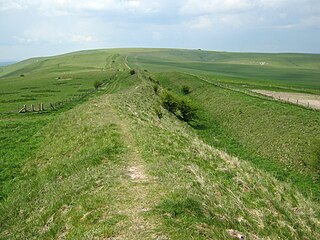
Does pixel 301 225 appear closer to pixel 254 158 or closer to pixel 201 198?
pixel 201 198

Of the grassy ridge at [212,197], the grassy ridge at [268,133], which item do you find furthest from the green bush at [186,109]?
the grassy ridge at [212,197]

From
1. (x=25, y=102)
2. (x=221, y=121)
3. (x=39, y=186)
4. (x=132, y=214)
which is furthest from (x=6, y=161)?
(x=25, y=102)

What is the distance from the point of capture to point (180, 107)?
172 feet

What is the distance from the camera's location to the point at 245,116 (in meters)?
52.5

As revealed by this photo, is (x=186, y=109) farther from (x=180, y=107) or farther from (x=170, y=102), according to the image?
(x=170, y=102)

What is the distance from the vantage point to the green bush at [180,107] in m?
→ 52.5

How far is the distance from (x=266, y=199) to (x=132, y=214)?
922cm

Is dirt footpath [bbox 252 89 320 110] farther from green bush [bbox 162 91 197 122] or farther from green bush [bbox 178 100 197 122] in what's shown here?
green bush [bbox 162 91 197 122]

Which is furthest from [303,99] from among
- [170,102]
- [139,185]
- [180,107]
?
[139,185]

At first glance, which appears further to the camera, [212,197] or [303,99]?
[303,99]

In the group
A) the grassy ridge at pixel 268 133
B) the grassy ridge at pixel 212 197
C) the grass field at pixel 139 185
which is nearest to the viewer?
the grassy ridge at pixel 212 197

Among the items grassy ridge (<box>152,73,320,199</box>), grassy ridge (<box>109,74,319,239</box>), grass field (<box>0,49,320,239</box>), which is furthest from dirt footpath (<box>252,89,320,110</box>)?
grassy ridge (<box>109,74,319,239</box>)

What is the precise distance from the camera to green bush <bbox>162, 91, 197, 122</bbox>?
2066 inches

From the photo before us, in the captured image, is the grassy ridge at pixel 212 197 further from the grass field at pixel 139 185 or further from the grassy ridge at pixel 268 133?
the grassy ridge at pixel 268 133
